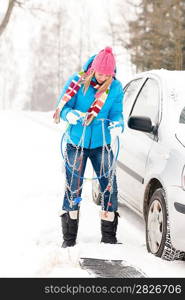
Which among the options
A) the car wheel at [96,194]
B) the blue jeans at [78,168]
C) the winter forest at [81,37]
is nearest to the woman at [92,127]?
the blue jeans at [78,168]

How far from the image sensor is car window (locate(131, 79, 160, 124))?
5.71 m

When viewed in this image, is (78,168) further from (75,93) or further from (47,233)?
(47,233)

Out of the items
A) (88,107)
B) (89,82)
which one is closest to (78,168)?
(88,107)

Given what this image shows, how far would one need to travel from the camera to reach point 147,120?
529 centimetres

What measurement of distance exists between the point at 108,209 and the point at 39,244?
751mm

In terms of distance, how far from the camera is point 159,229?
16.2 ft

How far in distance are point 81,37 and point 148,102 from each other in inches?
1985

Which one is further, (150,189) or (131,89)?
(131,89)

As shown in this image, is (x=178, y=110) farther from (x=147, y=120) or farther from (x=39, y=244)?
(x=39, y=244)

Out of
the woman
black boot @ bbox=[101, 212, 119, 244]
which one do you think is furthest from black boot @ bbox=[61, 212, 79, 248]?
black boot @ bbox=[101, 212, 119, 244]

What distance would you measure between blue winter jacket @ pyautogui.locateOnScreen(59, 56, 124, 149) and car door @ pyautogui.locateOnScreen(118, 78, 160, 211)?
465 millimetres

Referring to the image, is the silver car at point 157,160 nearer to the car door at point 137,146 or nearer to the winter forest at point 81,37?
the car door at point 137,146

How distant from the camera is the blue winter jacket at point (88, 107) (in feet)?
16.9

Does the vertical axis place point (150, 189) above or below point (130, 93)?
below
